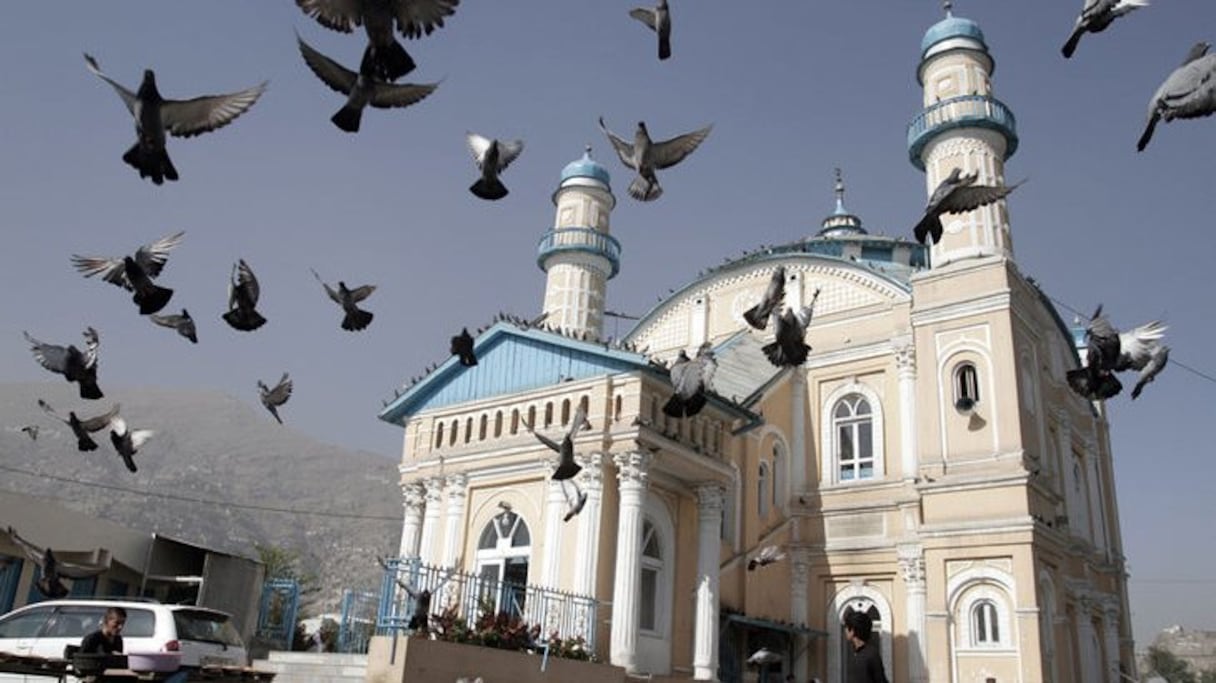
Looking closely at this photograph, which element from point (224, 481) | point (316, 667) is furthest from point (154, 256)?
point (224, 481)

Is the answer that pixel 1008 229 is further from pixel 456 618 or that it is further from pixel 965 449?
pixel 456 618

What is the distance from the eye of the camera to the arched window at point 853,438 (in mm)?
25094

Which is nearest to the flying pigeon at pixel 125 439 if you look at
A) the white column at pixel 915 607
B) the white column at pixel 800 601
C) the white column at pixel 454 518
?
the white column at pixel 454 518

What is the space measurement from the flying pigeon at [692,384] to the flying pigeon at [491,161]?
157 inches

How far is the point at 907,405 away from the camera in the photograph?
24.3 metres

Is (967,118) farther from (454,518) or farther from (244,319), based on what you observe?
(244,319)

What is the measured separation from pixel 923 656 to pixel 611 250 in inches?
569

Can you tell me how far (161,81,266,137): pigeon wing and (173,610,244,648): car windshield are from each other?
7.02 meters

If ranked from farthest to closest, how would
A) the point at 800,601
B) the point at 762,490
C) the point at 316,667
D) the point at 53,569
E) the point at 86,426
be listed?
the point at 762,490
the point at 800,601
the point at 53,569
the point at 316,667
the point at 86,426

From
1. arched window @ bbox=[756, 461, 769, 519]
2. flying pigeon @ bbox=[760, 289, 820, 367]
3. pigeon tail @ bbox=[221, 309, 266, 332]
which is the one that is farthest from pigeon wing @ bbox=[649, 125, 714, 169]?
arched window @ bbox=[756, 461, 769, 519]

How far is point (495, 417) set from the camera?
19.5 metres

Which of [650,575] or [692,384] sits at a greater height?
[692,384]

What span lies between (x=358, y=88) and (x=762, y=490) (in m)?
18.6

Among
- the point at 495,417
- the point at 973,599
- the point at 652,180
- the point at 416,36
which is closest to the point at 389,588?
the point at 495,417
